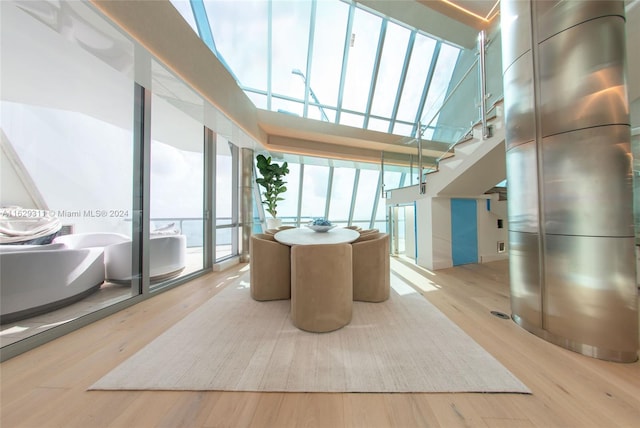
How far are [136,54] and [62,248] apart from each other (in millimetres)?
2019

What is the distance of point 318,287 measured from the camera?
1.71 m

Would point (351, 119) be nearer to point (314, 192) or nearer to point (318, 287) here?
point (314, 192)

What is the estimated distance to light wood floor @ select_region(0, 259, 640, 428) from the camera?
970mm

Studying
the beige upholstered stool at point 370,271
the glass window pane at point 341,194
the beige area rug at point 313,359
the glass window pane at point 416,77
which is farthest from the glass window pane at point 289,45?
the beige area rug at point 313,359

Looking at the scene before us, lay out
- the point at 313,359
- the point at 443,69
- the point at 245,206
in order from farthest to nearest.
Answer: the point at 443,69 < the point at 245,206 < the point at 313,359

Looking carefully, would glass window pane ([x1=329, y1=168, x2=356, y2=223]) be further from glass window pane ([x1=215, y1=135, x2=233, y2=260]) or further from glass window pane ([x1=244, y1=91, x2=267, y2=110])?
glass window pane ([x1=215, y1=135, x2=233, y2=260])

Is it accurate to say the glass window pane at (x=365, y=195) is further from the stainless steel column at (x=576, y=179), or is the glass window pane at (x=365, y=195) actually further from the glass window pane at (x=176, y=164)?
the stainless steel column at (x=576, y=179)

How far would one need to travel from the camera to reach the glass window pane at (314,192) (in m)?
7.64

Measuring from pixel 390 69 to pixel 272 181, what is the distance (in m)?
4.99

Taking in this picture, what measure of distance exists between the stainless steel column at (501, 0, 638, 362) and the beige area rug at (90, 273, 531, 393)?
74cm

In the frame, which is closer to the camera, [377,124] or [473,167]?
[473,167]

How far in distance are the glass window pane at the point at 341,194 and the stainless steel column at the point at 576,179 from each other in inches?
240

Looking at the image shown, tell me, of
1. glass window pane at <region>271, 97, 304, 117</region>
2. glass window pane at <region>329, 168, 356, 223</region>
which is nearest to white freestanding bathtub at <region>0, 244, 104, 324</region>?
glass window pane at <region>271, 97, 304, 117</region>

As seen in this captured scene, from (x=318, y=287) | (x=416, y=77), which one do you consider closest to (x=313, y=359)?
(x=318, y=287)
